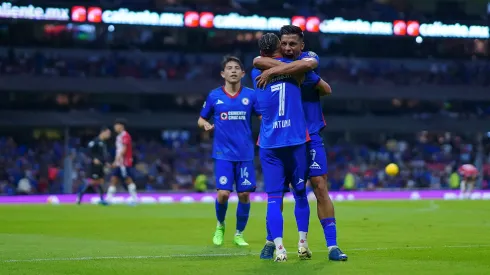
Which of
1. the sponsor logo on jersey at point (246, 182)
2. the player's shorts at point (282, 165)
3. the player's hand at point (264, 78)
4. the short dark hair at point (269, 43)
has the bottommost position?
the sponsor logo on jersey at point (246, 182)

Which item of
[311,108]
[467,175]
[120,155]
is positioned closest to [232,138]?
[311,108]

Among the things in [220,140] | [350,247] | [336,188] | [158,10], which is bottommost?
[336,188]

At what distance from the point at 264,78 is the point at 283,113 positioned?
431mm

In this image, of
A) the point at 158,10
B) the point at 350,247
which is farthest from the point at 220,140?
the point at 158,10

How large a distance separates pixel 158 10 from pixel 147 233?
95.1ft

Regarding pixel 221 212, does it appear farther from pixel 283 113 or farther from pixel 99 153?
pixel 99 153

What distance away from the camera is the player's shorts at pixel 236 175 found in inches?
552

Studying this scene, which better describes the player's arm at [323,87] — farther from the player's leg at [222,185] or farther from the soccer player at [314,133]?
the player's leg at [222,185]

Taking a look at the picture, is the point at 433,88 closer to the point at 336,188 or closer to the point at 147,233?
the point at 336,188

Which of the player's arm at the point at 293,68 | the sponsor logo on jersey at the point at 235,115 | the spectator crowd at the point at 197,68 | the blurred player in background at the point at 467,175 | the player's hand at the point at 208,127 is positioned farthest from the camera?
the spectator crowd at the point at 197,68

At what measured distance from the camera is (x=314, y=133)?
1078cm

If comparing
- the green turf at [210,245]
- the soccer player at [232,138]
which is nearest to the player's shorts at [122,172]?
the green turf at [210,245]

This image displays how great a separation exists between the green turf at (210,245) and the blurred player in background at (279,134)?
633 mm

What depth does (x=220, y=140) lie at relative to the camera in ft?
46.6
